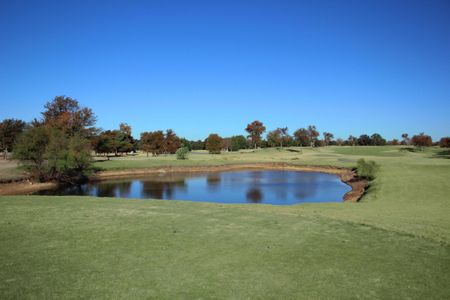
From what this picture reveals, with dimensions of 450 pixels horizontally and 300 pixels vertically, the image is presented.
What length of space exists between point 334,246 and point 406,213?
9353 mm

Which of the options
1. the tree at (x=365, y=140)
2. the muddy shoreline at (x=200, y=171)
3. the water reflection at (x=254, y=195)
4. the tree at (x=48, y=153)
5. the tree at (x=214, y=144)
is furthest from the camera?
the tree at (x=365, y=140)

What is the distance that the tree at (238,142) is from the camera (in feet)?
522

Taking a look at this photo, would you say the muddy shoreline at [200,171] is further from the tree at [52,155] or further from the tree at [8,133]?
the tree at [8,133]

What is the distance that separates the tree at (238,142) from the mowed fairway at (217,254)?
469 feet

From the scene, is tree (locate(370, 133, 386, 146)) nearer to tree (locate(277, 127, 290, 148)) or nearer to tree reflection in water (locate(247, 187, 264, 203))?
tree (locate(277, 127, 290, 148))

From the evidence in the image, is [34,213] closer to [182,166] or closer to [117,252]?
[117,252]

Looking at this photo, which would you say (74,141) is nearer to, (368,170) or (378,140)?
(368,170)

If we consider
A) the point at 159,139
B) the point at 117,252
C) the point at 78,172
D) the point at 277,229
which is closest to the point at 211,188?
the point at 78,172

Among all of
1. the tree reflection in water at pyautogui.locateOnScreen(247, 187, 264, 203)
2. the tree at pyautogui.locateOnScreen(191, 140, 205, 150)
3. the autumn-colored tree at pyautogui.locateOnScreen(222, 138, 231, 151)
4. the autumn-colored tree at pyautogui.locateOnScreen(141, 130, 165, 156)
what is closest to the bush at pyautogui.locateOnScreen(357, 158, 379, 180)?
the tree reflection in water at pyautogui.locateOnScreen(247, 187, 264, 203)

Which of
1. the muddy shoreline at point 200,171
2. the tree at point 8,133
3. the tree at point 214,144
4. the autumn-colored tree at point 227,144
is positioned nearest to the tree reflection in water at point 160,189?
the muddy shoreline at point 200,171

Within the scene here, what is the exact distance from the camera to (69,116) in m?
70.8

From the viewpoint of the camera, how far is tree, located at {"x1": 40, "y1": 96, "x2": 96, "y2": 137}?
6931 cm

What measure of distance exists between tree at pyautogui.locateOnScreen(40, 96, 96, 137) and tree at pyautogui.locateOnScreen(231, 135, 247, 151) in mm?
89948

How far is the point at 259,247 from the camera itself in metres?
10.2
